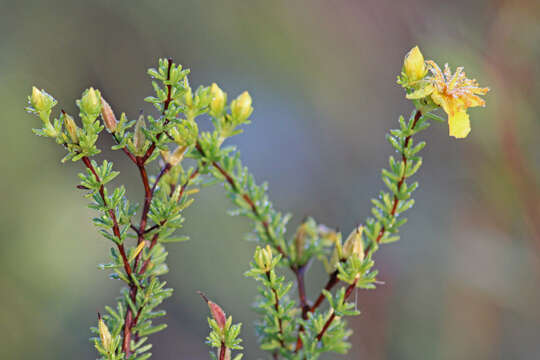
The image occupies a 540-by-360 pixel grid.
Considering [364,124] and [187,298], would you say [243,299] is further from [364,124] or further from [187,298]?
[364,124]

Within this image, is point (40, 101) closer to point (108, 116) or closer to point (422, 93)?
point (108, 116)

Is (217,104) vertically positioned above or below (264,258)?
above

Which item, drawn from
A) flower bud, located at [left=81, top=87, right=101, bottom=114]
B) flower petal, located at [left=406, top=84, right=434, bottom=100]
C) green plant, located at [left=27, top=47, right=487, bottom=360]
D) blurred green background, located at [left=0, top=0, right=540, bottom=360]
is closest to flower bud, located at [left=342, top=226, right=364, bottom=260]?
green plant, located at [left=27, top=47, right=487, bottom=360]

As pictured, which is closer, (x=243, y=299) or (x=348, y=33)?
(x=243, y=299)

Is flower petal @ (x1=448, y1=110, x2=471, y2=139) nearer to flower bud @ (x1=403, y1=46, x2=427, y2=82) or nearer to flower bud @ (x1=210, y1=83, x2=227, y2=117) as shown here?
flower bud @ (x1=403, y1=46, x2=427, y2=82)

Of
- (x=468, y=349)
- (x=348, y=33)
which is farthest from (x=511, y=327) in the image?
(x=348, y=33)

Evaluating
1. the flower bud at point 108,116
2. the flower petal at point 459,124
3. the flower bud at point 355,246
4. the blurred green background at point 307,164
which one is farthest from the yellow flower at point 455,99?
the blurred green background at point 307,164

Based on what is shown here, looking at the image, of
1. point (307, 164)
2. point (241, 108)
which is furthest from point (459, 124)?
point (307, 164)
